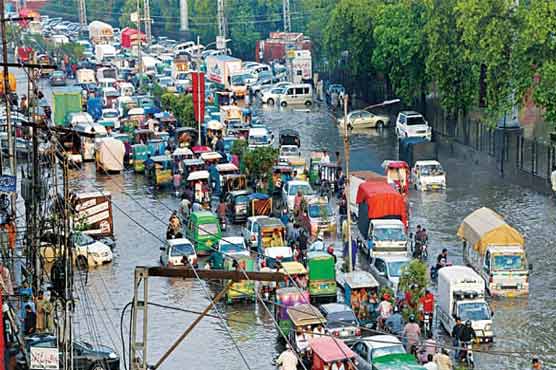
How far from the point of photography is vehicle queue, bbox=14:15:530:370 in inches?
1148

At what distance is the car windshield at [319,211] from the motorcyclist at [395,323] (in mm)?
11621

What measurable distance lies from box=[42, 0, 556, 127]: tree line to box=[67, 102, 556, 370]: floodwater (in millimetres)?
3455

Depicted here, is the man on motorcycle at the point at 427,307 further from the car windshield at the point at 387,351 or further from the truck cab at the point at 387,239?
the truck cab at the point at 387,239

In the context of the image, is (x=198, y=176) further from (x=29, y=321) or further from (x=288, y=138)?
(x=29, y=321)

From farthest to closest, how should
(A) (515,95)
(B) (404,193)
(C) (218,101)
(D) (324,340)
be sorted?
(C) (218,101) < (A) (515,95) < (B) (404,193) < (D) (324,340)

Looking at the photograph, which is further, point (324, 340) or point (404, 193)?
point (404, 193)

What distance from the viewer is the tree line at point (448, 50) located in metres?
47.7

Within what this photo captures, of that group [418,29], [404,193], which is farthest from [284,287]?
[418,29]

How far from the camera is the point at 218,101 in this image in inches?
2992

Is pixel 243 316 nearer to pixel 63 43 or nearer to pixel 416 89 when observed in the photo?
pixel 416 89

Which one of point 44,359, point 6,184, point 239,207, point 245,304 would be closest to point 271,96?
point 239,207

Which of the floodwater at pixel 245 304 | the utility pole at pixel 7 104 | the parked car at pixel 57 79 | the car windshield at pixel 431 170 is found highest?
the utility pole at pixel 7 104

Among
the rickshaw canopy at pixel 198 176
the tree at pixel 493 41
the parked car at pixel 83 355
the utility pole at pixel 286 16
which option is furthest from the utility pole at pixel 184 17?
the parked car at pixel 83 355

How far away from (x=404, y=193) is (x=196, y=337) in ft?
53.1
